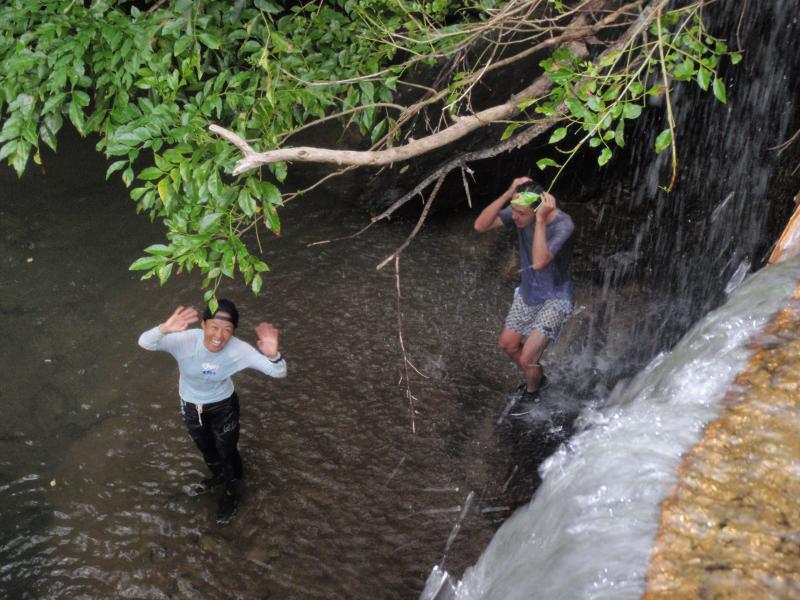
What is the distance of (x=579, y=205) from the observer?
8344mm

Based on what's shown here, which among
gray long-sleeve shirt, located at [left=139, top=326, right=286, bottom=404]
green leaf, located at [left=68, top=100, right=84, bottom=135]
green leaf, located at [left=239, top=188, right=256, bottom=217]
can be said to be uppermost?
green leaf, located at [left=68, top=100, right=84, bottom=135]

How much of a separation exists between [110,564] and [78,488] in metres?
0.76

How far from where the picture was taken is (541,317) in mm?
5227

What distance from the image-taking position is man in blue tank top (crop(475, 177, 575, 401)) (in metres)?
4.86

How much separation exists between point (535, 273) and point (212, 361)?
2.20 meters

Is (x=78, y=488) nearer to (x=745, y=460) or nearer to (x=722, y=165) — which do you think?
(x=745, y=460)

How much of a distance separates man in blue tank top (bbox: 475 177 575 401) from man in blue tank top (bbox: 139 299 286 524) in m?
1.76

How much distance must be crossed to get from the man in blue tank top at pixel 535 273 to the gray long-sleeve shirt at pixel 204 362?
1785 mm

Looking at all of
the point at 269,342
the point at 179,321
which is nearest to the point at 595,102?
the point at 269,342

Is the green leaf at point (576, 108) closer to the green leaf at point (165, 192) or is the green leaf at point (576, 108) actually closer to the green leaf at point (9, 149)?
the green leaf at point (165, 192)

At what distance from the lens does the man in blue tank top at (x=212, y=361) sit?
14.3ft

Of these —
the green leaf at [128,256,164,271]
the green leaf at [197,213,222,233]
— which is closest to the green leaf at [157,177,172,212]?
the green leaf at [197,213,222,233]

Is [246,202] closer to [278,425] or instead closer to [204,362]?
Result: [204,362]

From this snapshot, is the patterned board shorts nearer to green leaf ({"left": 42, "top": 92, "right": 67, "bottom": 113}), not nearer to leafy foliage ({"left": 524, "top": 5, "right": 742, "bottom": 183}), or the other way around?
leafy foliage ({"left": 524, "top": 5, "right": 742, "bottom": 183})
